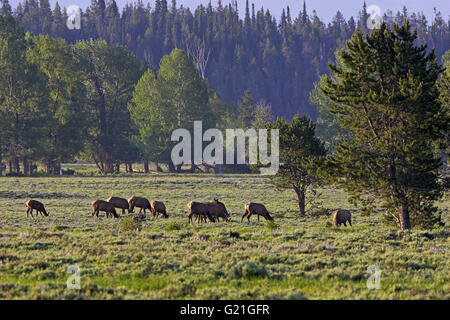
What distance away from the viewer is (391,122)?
24.2m

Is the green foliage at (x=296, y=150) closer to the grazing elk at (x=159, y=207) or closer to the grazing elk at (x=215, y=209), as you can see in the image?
the grazing elk at (x=215, y=209)

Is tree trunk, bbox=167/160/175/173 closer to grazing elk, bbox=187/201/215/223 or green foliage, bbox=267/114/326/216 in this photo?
green foliage, bbox=267/114/326/216

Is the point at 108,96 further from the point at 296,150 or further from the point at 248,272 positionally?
the point at 248,272

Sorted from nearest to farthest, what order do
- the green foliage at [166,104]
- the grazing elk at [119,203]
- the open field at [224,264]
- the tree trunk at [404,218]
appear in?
the open field at [224,264] → the tree trunk at [404,218] → the grazing elk at [119,203] → the green foliage at [166,104]

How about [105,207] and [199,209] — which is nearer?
[199,209]

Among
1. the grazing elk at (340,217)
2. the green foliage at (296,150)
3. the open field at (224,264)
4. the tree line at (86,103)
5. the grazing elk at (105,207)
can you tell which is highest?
the tree line at (86,103)

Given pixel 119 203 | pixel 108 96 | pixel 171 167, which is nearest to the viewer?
pixel 119 203

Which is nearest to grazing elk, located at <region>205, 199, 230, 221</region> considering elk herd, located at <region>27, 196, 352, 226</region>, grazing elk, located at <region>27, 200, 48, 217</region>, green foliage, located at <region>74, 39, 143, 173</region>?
elk herd, located at <region>27, 196, 352, 226</region>

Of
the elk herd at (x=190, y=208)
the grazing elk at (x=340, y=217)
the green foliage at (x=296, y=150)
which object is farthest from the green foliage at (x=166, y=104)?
the grazing elk at (x=340, y=217)

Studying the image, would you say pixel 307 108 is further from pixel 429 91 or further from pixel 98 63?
pixel 429 91

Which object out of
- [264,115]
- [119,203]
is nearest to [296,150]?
[119,203]

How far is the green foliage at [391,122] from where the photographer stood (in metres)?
23.2
